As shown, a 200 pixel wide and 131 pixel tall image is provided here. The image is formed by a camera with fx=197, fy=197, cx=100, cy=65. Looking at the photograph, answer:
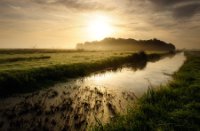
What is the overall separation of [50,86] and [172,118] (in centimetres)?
1379

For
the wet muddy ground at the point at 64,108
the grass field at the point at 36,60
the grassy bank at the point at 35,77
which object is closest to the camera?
the wet muddy ground at the point at 64,108

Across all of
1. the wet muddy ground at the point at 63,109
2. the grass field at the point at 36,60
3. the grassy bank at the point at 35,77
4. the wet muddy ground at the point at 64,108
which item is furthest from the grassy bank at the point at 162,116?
the grass field at the point at 36,60

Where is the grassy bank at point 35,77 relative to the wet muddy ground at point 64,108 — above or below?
above

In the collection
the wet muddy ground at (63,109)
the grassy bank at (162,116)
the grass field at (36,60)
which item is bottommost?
the wet muddy ground at (63,109)

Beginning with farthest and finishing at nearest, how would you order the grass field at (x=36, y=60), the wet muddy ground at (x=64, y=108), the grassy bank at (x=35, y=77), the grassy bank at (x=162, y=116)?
1. the grass field at (x=36, y=60)
2. the grassy bank at (x=35, y=77)
3. the wet muddy ground at (x=64, y=108)
4. the grassy bank at (x=162, y=116)

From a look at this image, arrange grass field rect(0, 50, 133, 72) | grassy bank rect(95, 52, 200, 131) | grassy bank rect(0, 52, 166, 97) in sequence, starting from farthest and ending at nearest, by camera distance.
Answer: grass field rect(0, 50, 133, 72) < grassy bank rect(0, 52, 166, 97) < grassy bank rect(95, 52, 200, 131)

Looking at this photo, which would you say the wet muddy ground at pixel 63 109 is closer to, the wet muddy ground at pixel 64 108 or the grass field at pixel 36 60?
the wet muddy ground at pixel 64 108

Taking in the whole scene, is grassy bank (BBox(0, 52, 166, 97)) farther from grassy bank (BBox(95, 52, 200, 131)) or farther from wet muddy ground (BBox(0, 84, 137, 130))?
grassy bank (BBox(95, 52, 200, 131))

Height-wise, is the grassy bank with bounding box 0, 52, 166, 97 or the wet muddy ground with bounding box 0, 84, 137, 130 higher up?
the grassy bank with bounding box 0, 52, 166, 97

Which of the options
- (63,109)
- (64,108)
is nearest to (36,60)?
(64,108)

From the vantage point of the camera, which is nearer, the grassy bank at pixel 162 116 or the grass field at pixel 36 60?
the grassy bank at pixel 162 116

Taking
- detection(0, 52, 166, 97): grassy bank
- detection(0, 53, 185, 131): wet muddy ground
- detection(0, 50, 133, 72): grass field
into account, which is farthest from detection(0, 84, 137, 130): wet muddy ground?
detection(0, 50, 133, 72): grass field

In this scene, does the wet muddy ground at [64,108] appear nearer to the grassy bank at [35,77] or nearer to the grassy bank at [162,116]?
the grassy bank at [162,116]

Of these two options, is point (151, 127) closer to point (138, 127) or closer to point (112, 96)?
point (138, 127)
